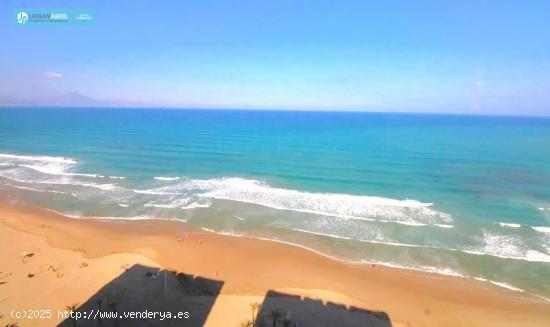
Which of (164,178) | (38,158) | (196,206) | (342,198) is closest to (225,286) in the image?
(196,206)

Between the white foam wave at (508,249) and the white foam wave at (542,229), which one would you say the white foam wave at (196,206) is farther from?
the white foam wave at (542,229)

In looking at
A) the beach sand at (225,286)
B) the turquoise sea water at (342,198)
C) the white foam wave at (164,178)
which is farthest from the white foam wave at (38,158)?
the beach sand at (225,286)

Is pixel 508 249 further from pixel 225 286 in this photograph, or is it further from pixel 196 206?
pixel 196 206

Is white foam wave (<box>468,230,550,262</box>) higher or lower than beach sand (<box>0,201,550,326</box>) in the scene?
higher

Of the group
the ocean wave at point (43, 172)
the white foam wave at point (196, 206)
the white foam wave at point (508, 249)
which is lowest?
the white foam wave at point (508, 249)

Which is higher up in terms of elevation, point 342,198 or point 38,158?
point 38,158

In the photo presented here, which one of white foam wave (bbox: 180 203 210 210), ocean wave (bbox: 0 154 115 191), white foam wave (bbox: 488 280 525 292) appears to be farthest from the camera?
ocean wave (bbox: 0 154 115 191)

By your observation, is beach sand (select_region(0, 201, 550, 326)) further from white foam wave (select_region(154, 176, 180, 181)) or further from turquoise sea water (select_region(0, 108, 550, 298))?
white foam wave (select_region(154, 176, 180, 181))

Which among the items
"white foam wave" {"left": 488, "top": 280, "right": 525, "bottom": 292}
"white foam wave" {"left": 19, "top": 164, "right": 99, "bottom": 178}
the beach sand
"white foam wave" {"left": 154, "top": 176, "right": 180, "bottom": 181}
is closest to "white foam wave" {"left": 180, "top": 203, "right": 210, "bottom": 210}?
the beach sand

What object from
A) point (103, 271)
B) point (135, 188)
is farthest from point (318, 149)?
point (103, 271)
